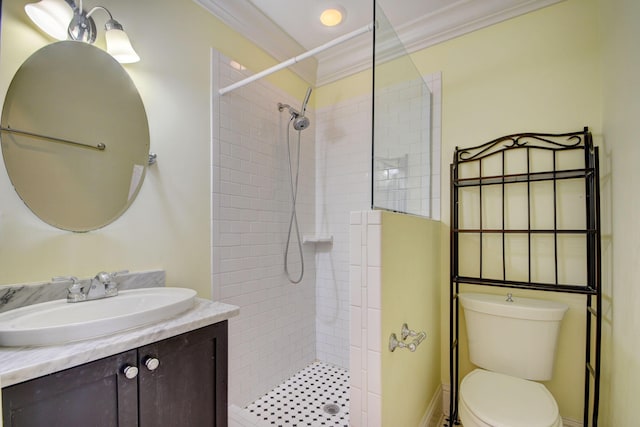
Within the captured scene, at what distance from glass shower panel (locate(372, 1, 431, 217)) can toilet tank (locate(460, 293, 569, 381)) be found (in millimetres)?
638

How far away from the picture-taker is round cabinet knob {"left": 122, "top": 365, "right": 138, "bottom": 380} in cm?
85

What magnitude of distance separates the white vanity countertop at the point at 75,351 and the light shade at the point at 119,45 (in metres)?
1.15

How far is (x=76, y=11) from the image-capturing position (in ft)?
3.82

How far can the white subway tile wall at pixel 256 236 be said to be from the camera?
1781 mm

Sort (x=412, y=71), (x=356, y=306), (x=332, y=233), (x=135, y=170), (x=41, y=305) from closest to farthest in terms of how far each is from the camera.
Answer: (x=41, y=305), (x=356, y=306), (x=135, y=170), (x=412, y=71), (x=332, y=233)

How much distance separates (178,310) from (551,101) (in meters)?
2.14

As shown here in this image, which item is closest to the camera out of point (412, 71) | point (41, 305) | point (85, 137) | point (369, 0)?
point (41, 305)

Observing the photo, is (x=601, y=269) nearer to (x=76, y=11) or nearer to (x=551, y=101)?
(x=551, y=101)

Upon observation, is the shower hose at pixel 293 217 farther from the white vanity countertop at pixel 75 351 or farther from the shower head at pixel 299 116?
the white vanity countertop at pixel 75 351

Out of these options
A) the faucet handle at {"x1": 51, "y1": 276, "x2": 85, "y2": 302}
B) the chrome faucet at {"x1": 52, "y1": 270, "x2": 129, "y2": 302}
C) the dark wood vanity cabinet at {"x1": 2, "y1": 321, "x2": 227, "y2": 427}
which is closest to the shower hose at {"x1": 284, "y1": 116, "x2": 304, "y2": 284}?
the dark wood vanity cabinet at {"x1": 2, "y1": 321, "x2": 227, "y2": 427}

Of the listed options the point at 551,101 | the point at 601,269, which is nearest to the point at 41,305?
the point at 601,269

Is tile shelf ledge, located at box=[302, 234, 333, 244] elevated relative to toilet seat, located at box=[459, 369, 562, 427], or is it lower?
elevated

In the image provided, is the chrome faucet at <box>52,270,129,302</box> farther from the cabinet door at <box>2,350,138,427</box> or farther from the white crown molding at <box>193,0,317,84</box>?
the white crown molding at <box>193,0,317,84</box>

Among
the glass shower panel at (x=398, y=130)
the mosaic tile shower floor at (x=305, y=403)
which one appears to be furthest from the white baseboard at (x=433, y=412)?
→ the glass shower panel at (x=398, y=130)
